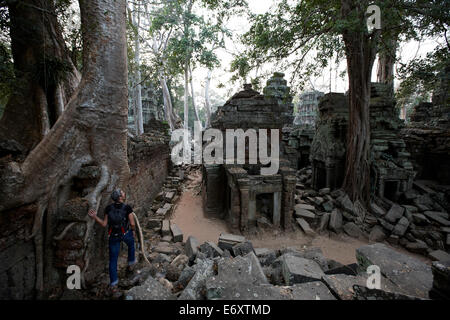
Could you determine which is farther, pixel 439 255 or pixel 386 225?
pixel 386 225

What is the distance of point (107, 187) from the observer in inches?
123

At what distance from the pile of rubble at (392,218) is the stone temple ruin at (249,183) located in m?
1.03

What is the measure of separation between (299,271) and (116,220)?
106 inches

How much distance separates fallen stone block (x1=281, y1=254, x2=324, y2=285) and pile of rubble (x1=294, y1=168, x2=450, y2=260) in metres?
3.68

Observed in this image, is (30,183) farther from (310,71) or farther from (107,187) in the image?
(310,71)

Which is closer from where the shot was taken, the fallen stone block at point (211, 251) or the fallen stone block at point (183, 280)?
the fallen stone block at point (183, 280)

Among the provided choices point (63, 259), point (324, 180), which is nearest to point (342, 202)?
point (324, 180)

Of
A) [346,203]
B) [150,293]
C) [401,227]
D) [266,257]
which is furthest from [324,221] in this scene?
[150,293]

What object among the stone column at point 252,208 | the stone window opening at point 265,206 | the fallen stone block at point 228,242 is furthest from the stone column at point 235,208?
the fallen stone block at point 228,242

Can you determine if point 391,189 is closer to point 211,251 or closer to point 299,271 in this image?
point 299,271

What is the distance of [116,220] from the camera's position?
2.95m

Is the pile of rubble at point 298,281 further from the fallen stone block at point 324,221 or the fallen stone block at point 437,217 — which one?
the fallen stone block at point 437,217

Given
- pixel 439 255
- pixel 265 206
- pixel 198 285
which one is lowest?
pixel 439 255

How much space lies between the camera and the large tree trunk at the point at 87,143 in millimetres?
2510
